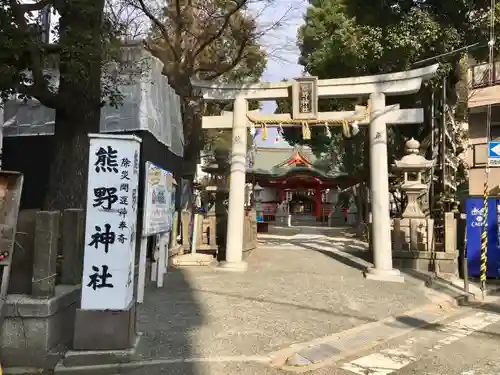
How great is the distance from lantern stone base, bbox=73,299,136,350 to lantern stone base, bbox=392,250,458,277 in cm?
973

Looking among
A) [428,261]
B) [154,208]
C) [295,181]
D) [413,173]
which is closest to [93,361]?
[154,208]

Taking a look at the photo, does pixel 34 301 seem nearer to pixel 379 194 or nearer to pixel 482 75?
pixel 379 194

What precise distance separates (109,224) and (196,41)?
11675 mm

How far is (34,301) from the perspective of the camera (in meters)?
5.21

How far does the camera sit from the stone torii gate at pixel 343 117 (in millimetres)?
11266

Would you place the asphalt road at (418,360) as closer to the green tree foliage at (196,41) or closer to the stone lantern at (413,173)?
the stone lantern at (413,173)

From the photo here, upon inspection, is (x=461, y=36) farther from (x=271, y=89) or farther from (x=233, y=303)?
(x=233, y=303)

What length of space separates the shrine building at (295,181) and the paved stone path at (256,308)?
51.8 ft

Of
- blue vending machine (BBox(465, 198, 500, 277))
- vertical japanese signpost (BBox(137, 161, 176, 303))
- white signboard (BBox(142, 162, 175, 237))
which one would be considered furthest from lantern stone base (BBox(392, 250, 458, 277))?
white signboard (BBox(142, 162, 175, 237))

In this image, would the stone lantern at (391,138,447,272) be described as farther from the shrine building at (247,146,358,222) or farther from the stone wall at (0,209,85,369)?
the shrine building at (247,146,358,222)

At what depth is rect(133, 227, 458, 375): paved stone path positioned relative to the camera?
5.64m

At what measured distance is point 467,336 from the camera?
7031 mm

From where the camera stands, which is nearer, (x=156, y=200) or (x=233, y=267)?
(x=156, y=200)

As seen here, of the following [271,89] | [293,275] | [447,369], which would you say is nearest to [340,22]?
[271,89]
